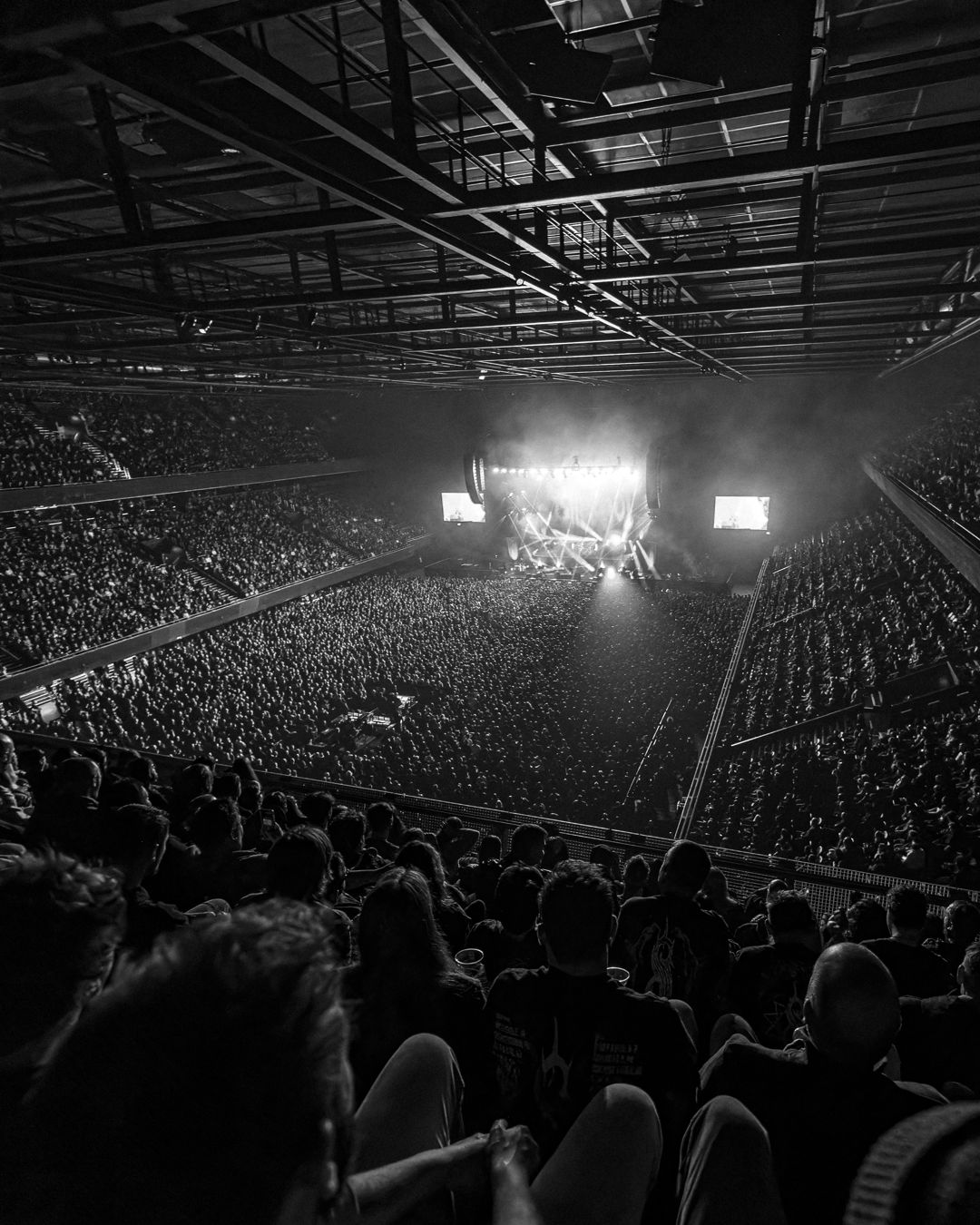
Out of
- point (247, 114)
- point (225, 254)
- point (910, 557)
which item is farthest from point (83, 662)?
point (910, 557)

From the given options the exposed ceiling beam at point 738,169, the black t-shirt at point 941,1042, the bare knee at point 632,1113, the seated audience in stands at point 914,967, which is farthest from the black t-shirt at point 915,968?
the exposed ceiling beam at point 738,169

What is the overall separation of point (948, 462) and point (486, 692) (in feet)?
44.1

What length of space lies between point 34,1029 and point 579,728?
13373 mm

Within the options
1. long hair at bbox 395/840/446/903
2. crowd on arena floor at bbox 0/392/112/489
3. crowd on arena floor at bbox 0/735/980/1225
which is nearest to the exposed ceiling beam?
crowd on arena floor at bbox 0/735/980/1225

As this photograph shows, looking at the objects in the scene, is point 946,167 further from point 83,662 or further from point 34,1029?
point 83,662

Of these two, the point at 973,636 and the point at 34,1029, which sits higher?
the point at 34,1029

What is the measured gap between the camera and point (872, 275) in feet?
42.7

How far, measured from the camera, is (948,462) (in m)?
18.2

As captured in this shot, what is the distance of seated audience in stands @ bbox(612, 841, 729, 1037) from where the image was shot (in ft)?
10.4

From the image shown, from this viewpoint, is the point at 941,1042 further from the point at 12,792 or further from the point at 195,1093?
the point at 12,792

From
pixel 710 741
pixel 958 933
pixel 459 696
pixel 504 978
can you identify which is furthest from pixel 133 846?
pixel 459 696

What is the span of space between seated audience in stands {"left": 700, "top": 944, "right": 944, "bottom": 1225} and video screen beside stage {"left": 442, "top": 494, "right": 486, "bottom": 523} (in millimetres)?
36665

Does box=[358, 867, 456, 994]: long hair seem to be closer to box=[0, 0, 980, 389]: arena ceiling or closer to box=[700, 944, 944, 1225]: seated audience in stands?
box=[700, 944, 944, 1225]: seated audience in stands

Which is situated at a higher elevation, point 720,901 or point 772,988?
point 772,988
